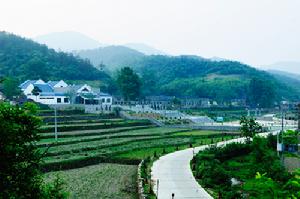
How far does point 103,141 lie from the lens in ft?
136

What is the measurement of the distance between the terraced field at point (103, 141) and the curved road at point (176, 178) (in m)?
1.98

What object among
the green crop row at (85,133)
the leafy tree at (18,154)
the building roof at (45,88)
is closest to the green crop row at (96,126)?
the green crop row at (85,133)

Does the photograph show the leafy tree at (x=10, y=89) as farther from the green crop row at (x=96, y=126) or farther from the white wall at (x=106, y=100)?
the white wall at (x=106, y=100)

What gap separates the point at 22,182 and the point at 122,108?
56860 millimetres

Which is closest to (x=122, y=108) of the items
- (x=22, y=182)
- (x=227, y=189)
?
(x=227, y=189)

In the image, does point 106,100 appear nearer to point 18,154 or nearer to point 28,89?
point 28,89

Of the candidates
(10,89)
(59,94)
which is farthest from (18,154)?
(59,94)

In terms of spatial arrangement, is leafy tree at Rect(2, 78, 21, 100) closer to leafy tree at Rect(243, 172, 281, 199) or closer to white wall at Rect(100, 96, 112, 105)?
white wall at Rect(100, 96, 112, 105)

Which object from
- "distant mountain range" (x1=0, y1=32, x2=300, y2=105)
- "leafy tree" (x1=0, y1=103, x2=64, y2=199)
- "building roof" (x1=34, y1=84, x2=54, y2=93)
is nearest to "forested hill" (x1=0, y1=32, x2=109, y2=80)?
"distant mountain range" (x1=0, y1=32, x2=300, y2=105)

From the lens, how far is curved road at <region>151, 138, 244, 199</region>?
21.2 metres

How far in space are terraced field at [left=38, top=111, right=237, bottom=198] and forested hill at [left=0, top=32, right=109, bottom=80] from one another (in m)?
32.4

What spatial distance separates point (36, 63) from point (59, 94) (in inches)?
818

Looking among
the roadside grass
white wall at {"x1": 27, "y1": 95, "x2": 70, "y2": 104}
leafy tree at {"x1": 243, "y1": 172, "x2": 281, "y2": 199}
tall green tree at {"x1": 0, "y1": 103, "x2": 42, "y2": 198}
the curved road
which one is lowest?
the roadside grass

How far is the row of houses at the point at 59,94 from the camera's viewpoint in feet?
218
